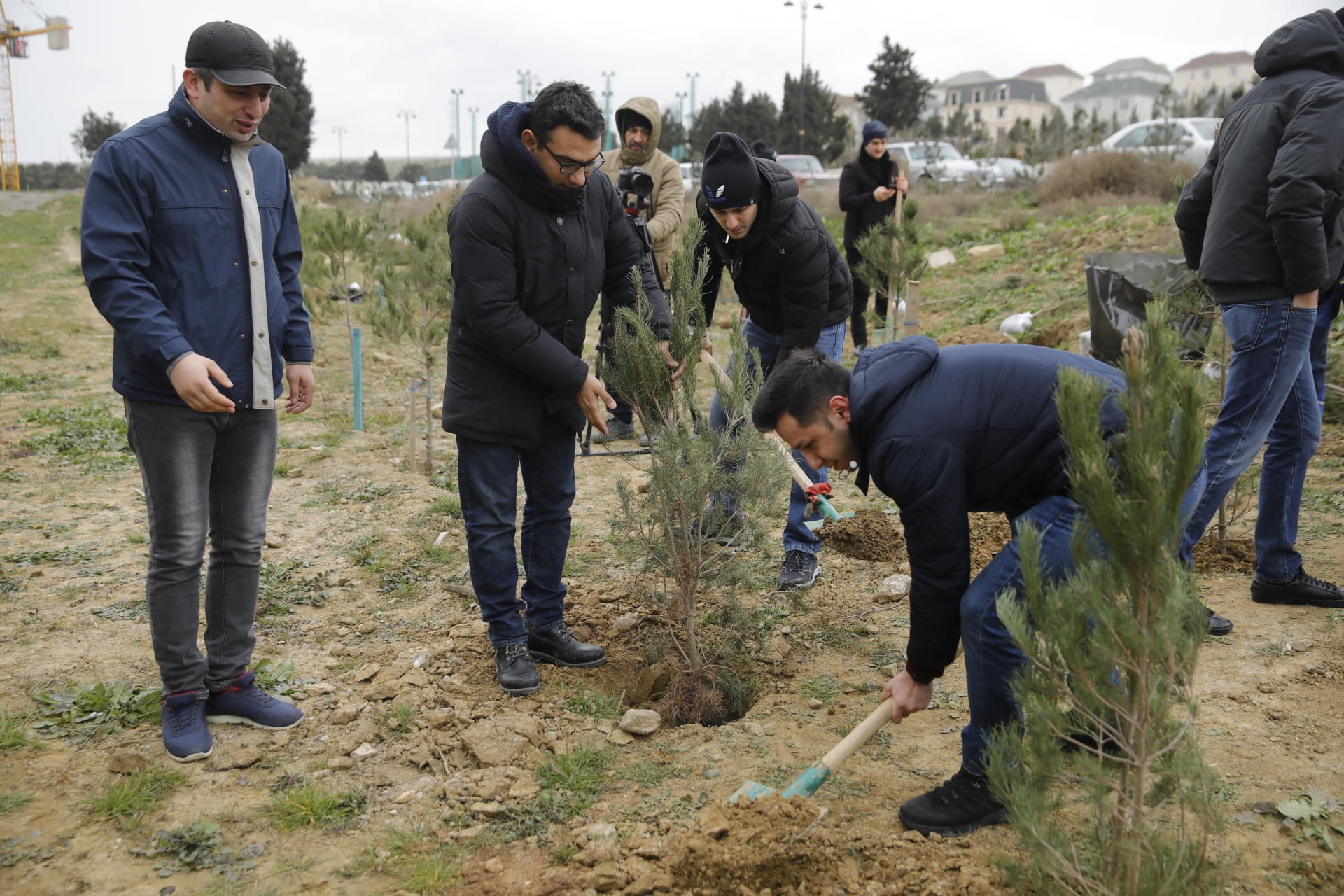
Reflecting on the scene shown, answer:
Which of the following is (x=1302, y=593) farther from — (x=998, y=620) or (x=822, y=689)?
(x=998, y=620)

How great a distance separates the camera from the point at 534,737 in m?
3.06

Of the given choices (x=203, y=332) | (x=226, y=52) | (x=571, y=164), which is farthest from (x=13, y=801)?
(x=571, y=164)

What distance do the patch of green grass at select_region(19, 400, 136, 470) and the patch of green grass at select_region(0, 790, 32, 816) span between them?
3861mm

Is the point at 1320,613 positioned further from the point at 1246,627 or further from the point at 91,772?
the point at 91,772

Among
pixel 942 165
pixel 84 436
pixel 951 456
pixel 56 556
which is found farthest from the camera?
pixel 942 165

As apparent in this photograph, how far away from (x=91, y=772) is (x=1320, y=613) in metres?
4.19

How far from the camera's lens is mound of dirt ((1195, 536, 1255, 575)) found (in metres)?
4.13

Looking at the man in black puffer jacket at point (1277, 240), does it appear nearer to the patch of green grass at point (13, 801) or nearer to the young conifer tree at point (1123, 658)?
the young conifer tree at point (1123, 658)

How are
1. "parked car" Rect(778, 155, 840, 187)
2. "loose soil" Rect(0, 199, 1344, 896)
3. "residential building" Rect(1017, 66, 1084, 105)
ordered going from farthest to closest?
"residential building" Rect(1017, 66, 1084, 105) → "parked car" Rect(778, 155, 840, 187) → "loose soil" Rect(0, 199, 1344, 896)

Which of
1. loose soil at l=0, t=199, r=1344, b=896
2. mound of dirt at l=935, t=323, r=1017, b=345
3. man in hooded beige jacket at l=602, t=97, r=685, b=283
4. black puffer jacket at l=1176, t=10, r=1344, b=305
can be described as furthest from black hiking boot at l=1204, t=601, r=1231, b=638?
mound of dirt at l=935, t=323, r=1017, b=345

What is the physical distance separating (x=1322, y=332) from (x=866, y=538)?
2074 millimetres

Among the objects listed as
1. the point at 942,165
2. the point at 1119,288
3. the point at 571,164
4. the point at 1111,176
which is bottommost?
the point at 1119,288

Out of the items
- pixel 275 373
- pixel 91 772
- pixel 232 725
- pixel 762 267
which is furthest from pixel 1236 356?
pixel 91 772

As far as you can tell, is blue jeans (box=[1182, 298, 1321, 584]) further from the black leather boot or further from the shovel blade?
the black leather boot
